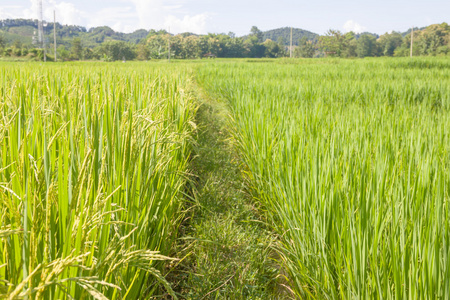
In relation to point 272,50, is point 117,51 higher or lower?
lower

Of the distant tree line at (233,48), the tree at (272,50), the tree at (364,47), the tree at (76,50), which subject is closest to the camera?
the distant tree line at (233,48)

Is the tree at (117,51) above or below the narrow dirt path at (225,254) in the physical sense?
above

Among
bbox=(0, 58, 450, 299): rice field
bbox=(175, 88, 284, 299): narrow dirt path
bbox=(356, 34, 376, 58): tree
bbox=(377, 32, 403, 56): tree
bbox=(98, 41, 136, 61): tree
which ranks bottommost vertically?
bbox=(175, 88, 284, 299): narrow dirt path

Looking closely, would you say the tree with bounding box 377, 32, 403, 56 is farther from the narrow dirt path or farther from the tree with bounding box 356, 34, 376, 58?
the narrow dirt path

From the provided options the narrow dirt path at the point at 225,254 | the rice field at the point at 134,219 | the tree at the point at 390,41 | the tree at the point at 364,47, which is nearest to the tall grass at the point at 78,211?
the rice field at the point at 134,219

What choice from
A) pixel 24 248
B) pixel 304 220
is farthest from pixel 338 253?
pixel 24 248

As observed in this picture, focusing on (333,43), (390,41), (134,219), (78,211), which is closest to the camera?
(78,211)

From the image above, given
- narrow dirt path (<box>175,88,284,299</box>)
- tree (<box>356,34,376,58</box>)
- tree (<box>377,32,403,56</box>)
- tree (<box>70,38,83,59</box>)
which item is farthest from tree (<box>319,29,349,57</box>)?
narrow dirt path (<box>175,88,284,299</box>)

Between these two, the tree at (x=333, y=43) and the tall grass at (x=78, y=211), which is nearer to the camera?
the tall grass at (x=78, y=211)

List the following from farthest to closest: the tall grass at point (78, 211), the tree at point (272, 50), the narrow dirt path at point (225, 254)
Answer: the tree at point (272, 50) < the narrow dirt path at point (225, 254) < the tall grass at point (78, 211)

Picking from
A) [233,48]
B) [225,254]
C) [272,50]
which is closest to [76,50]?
[233,48]

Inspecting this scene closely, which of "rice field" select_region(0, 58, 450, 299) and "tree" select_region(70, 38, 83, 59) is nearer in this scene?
"rice field" select_region(0, 58, 450, 299)

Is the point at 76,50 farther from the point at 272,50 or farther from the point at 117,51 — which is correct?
the point at 272,50

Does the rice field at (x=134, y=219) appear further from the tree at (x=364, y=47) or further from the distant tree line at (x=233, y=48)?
the tree at (x=364, y=47)
